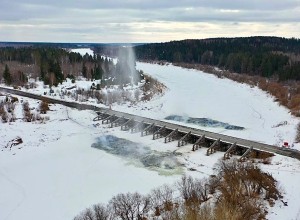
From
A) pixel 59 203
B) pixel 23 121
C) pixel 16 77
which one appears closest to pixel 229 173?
pixel 59 203

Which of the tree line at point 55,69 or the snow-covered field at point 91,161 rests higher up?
the tree line at point 55,69

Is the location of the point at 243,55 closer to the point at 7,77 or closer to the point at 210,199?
the point at 7,77

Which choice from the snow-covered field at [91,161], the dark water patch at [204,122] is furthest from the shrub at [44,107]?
the dark water patch at [204,122]

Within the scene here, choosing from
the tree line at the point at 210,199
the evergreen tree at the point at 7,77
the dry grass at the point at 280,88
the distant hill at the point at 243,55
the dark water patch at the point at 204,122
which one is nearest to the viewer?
the tree line at the point at 210,199

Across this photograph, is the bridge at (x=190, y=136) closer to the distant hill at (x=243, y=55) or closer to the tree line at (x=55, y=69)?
the tree line at (x=55, y=69)

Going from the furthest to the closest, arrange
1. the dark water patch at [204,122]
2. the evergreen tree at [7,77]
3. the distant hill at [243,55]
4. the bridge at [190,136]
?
the distant hill at [243,55] → the evergreen tree at [7,77] → the dark water patch at [204,122] → the bridge at [190,136]
